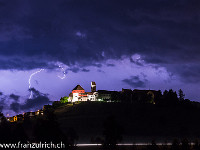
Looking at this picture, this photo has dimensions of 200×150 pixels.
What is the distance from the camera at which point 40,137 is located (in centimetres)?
5544

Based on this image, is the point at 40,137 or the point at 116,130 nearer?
the point at 40,137

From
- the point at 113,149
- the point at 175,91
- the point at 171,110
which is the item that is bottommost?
the point at 113,149

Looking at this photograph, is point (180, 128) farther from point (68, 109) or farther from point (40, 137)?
point (40, 137)

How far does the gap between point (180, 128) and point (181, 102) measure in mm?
58484

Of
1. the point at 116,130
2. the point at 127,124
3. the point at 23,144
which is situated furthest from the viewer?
the point at 127,124

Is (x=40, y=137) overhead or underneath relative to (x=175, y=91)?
underneath

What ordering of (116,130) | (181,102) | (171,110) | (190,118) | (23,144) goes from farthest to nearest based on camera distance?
(181,102), (171,110), (190,118), (116,130), (23,144)

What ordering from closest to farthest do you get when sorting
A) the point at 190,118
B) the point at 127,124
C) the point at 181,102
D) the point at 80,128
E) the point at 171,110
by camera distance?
the point at 80,128 < the point at 127,124 < the point at 190,118 < the point at 171,110 < the point at 181,102

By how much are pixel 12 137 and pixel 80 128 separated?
5530 centimetres

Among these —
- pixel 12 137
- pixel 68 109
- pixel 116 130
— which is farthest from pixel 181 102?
pixel 12 137

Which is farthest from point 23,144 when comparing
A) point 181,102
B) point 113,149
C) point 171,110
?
point 181,102

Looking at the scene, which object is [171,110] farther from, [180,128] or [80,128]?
[80,128]

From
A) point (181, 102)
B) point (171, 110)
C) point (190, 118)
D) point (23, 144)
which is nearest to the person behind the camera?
point (23, 144)

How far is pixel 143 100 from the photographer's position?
180625mm
